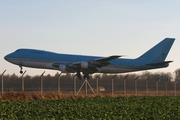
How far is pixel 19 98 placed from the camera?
1172 inches

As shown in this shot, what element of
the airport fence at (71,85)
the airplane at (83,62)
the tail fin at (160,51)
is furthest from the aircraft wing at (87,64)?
the tail fin at (160,51)

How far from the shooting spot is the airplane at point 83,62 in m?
45.2

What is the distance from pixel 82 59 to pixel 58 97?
16.3 metres

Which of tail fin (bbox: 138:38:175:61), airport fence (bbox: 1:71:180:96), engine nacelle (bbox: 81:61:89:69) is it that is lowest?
airport fence (bbox: 1:71:180:96)

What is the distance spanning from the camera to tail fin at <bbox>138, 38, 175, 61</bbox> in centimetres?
5088

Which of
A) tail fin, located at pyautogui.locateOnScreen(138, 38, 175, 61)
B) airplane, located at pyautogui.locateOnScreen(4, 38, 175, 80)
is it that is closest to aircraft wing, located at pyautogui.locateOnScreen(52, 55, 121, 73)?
airplane, located at pyautogui.locateOnScreen(4, 38, 175, 80)

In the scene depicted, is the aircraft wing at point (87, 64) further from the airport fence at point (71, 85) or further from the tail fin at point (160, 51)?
the tail fin at point (160, 51)

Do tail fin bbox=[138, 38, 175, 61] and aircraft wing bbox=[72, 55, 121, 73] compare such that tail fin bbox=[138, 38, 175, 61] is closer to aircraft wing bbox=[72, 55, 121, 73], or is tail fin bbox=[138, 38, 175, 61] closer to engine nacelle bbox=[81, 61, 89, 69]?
aircraft wing bbox=[72, 55, 121, 73]

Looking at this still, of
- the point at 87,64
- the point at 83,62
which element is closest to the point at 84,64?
the point at 83,62

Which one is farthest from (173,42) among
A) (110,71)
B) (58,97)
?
(58,97)

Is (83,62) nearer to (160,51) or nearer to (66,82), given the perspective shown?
(66,82)

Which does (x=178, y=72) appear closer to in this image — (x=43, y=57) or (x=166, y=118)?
(x=43, y=57)

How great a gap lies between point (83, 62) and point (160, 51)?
449 inches

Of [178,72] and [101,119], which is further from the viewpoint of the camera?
[178,72]
